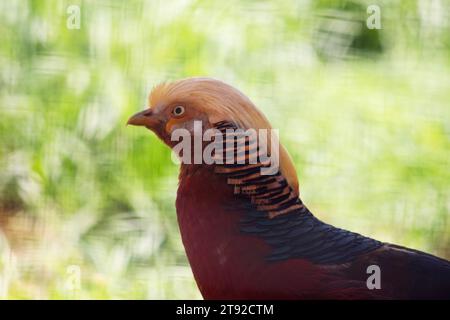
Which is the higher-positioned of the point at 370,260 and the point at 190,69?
the point at 190,69

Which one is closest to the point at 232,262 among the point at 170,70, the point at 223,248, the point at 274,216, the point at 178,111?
the point at 223,248

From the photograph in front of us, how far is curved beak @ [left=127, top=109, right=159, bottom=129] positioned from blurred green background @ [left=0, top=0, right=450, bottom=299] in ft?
0.21

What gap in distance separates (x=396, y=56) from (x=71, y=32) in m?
1.17

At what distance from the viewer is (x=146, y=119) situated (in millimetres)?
3334

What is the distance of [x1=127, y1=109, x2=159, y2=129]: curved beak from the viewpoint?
3.33 metres

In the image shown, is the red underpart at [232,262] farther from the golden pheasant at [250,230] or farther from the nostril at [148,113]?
the nostril at [148,113]

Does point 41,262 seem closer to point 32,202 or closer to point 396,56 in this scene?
point 32,202

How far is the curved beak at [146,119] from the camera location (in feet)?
10.9

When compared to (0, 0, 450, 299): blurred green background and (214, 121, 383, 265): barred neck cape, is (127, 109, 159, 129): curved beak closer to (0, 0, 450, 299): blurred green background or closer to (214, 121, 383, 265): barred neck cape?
(0, 0, 450, 299): blurred green background

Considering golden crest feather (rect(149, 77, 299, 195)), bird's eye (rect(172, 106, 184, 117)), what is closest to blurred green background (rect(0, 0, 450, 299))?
golden crest feather (rect(149, 77, 299, 195))

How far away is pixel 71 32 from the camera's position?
3.43 metres

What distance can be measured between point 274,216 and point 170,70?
0.64 metres
